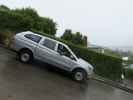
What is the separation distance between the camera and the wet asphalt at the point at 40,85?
9.20 meters

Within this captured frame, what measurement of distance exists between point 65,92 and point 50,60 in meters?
3.31

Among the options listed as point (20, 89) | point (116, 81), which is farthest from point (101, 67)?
point (20, 89)

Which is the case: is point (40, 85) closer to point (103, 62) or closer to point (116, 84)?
point (116, 84)

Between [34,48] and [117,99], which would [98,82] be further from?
[34,48]

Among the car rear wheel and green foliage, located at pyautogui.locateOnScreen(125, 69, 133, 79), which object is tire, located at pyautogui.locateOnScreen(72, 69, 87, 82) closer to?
the car rear wheel

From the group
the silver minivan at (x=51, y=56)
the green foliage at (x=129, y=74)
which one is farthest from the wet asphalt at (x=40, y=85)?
the green foliage at (x=129, y=74)

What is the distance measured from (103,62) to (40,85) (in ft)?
23.7

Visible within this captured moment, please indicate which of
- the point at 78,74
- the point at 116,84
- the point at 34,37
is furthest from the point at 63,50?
the point at 116,84

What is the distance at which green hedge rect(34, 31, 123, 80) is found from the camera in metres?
16.6

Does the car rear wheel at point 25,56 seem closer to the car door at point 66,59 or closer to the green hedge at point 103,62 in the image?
the car door at point 66,59

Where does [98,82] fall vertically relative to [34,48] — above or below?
below

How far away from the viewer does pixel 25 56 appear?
1372 cm

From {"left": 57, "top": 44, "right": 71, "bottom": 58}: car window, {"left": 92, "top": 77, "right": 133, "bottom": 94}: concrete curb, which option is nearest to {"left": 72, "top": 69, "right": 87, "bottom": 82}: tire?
{"left": 57, "top": 44, "right": 71, "bottom": 58}: car window

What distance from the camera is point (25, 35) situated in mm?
14000
